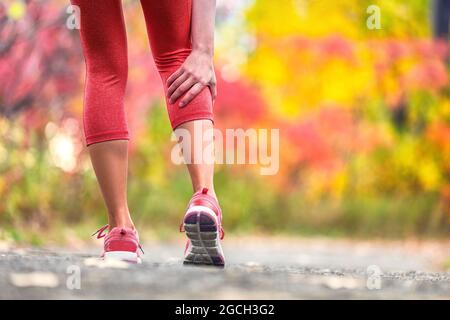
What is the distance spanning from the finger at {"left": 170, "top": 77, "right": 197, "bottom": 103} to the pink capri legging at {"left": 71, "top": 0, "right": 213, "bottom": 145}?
13 millimetres

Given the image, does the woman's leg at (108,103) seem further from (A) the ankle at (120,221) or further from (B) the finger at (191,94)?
(B) the finger at (191,94)

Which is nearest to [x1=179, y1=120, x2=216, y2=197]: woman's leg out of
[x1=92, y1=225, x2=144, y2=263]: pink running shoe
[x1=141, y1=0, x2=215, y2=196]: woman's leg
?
[x1=141, y1=0, x2=215, y2=196]: woman's leg

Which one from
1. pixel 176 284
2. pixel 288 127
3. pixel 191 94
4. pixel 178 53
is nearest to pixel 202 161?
pixel 191 94

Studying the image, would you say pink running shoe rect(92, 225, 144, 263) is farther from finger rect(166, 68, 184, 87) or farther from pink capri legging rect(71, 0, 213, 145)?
finger rect(166, 68, 184, 87)

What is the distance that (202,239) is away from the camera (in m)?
1.82

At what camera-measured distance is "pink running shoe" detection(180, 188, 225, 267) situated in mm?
1797

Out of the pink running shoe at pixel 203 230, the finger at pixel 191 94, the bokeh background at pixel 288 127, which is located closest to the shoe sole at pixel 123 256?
the pink running shoe at pixel 203 230

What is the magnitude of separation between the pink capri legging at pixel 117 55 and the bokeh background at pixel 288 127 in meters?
3.12

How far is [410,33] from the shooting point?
32.6 ft

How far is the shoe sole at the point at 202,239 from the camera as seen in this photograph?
1796 mm

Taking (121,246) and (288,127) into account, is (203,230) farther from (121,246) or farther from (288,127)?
(288,127)

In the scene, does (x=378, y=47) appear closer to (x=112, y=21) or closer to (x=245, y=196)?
(x=245, y=196)

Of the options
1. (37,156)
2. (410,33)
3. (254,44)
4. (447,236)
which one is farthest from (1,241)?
(254,44)

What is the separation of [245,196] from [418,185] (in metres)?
2.06
